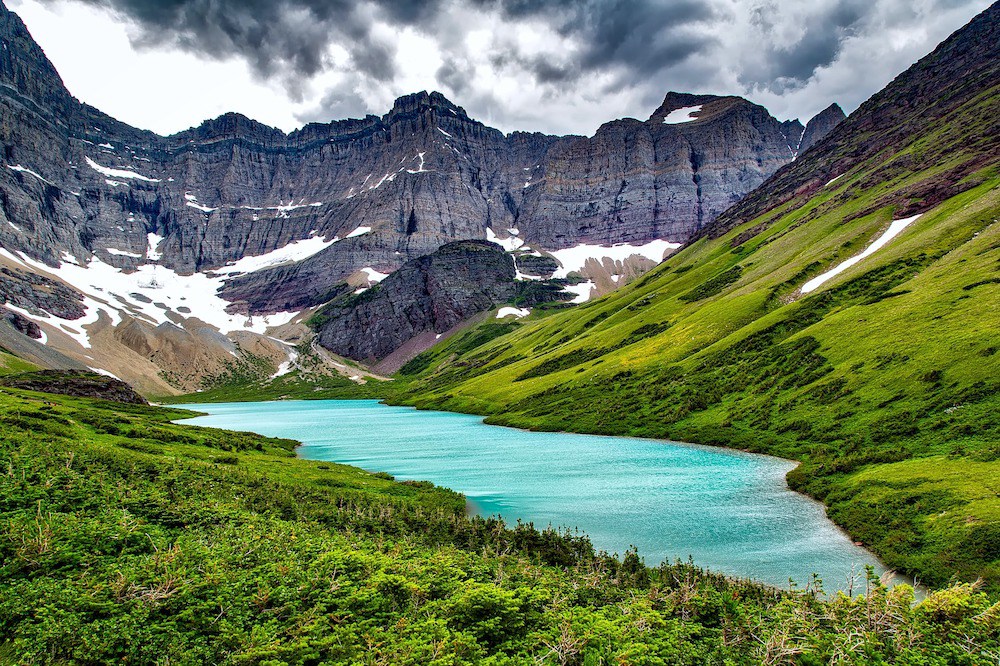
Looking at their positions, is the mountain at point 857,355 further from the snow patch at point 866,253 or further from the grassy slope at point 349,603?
the grassy slope at point 349,603

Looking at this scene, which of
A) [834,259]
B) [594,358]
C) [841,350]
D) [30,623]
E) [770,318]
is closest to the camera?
[30,623]

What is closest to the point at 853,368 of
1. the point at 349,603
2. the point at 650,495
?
the point at 650,495

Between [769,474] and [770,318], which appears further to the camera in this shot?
[770,318]

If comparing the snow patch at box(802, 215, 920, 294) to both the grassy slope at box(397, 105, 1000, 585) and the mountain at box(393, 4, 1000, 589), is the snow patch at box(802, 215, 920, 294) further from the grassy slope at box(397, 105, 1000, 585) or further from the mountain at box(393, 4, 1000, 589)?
the grassy slope at box(397, 105, 1000, 585)

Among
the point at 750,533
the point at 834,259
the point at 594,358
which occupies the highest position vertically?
the point at 834,259

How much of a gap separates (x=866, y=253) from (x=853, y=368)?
6104cm

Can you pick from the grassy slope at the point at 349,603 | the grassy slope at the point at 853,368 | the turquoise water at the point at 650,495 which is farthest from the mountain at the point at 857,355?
the grassy slope at the point at 349,603

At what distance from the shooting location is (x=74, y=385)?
108 meters

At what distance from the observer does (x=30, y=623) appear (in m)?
11.9

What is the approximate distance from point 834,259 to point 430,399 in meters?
118

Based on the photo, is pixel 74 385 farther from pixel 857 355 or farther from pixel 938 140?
pixel 938 140

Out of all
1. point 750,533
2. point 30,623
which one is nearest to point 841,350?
point 750,533

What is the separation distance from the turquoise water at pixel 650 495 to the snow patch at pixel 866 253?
54427 mm

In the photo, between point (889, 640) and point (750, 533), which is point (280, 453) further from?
point (889, 640)
